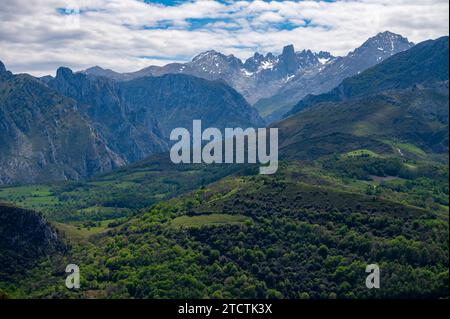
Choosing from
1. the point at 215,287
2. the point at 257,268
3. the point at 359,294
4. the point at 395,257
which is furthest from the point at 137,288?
the point at 395,257

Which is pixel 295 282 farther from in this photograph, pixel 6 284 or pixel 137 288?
pixel 6 284
